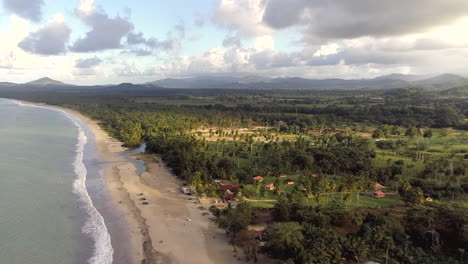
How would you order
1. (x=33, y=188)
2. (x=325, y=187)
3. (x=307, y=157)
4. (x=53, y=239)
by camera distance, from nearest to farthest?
(x=53, y=239) < (x=325, y=187) < (x=33, y=188) < (x=307, y=157)

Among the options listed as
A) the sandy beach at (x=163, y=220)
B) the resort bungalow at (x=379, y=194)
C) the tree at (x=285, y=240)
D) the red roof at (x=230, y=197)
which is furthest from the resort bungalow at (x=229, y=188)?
the resort bungalow at (x=379, y=194)

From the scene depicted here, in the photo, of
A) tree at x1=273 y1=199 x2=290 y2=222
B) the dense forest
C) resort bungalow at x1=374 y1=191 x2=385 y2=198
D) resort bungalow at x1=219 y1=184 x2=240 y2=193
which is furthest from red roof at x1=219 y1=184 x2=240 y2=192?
resort bungalow at x1=374 y1=191 x2=385 y2=198

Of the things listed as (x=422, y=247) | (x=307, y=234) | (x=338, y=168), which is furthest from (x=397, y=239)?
(x=338, y=168)

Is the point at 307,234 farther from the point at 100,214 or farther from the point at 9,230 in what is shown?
the point at 9,230

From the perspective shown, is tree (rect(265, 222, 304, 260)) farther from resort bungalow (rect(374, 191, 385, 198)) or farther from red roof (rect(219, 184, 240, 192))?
resort bungalow (rect(374, 191, 385, 198))

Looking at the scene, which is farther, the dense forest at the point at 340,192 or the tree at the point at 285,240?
the dense forest at the point at 340,192

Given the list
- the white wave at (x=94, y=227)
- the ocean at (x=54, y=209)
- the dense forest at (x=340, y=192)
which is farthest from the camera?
the ocean at (x=54, y=209)

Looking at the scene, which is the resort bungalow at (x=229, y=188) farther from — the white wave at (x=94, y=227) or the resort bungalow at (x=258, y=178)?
the white wave at (x=94, y=227)
